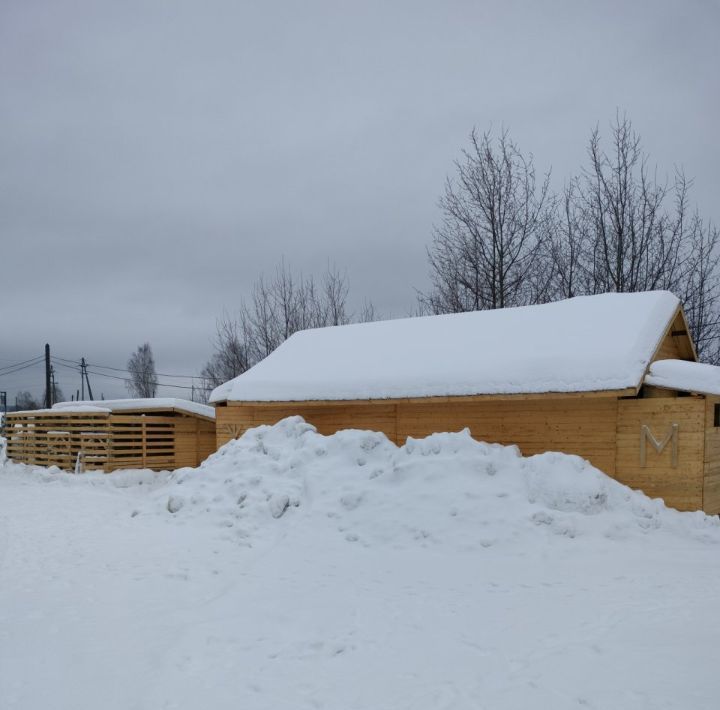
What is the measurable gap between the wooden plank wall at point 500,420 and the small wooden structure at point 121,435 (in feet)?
17.7

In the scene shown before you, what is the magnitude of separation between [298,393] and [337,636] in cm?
897

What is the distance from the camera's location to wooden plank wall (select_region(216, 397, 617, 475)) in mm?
11586

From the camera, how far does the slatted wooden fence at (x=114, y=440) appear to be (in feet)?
60.9

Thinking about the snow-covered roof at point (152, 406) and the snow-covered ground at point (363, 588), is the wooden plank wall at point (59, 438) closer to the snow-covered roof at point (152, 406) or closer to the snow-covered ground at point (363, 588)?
the snow-covered roof at point (152, 406)

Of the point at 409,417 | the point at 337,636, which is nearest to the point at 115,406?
the point at 409,417

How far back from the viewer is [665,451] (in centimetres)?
1098

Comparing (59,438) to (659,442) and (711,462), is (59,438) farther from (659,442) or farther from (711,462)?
(711,462)

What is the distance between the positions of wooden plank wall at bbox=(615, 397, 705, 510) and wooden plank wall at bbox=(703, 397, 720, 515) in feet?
0.58

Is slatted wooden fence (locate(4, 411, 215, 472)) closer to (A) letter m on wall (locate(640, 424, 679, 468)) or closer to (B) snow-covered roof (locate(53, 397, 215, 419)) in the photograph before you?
(B) snow-covered roof (locate(53, 397, 215, 419))

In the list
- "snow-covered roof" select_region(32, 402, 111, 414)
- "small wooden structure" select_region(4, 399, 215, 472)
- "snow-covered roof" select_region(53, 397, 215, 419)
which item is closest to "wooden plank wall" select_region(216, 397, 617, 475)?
"snow-covered roof" select_region(53, 397, 215, 419)

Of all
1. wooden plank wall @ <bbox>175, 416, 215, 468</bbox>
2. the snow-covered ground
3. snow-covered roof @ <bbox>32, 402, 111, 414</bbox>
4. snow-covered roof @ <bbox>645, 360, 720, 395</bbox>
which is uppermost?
snow-covered roof @ <bbox>645, 360, 720, 395</bbox>

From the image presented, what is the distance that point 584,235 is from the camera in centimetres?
2464

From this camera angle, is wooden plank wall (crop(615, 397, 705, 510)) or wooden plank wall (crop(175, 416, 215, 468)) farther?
wooden plank wall (crop(175, 416, 215, 468))

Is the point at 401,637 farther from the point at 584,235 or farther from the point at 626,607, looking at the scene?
the point at 584,235
